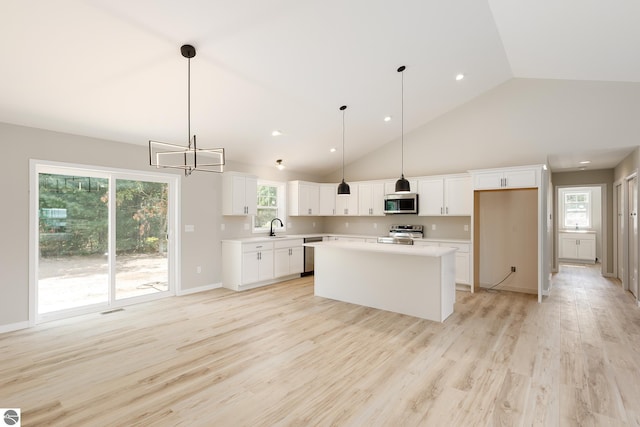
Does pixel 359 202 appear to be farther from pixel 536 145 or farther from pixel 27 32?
pixel 27 32

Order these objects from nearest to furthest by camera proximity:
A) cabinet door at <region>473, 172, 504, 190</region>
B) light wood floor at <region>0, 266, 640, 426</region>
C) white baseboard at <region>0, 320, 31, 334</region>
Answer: light wood floor at <region>0, 266, 640, 426</region>, white baseboard at <region>0, 320, 31, 334</region>, cabinet door at <region>473, 172, 504, 190</region>

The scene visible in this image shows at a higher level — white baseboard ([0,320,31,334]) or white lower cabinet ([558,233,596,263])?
white lower cabinet ([558,233,596,263])

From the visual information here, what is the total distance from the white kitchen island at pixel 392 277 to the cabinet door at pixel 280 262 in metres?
1.22

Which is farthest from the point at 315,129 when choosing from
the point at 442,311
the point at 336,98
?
the point at 442,311

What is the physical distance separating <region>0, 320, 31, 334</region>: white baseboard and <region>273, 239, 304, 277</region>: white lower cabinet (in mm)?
3609

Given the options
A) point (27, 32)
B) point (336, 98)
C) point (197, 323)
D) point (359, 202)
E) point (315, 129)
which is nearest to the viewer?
point (27, 32)

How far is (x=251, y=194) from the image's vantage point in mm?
6281

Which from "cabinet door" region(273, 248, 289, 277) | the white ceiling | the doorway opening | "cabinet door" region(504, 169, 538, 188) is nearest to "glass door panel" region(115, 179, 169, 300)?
the white ceiling

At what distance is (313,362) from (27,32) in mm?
3746

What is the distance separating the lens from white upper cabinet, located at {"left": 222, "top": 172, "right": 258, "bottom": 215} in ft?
19.5

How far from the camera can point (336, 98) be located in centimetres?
493

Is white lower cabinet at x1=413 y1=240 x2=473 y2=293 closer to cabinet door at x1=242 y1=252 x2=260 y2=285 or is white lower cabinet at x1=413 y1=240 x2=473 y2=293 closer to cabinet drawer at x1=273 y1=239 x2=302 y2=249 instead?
cabinet drawer at x1=273 y1=239 x2=302 y2=249

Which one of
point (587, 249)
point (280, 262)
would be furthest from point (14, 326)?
point (587, 249)

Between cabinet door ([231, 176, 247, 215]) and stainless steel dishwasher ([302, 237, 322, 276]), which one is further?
stainless steel dishwasher ([302, 237, 322, 276])
